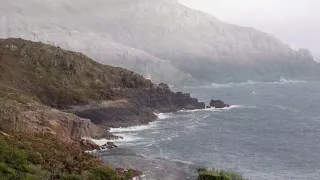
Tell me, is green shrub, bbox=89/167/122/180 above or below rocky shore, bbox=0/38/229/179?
below

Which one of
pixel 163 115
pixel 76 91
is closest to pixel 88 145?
pixel 76 91

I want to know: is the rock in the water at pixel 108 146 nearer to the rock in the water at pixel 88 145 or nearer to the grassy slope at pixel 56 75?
the rock in the water at pixel 88 145

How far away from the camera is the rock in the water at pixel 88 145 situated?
355ft

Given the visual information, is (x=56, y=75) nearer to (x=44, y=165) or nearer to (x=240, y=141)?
(x=240, y=141)

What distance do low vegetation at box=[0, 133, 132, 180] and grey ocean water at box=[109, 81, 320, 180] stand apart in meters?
40.1

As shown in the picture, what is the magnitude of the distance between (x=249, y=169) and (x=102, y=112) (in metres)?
65.3

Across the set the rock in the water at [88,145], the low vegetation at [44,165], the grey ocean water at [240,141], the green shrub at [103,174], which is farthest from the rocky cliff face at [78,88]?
the green shrub at [103,174]

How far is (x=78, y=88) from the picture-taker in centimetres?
15688

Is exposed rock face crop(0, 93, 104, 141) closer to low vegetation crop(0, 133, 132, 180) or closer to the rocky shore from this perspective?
the rocky shore

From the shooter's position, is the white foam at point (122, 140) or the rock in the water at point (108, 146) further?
the white foam at point (122, 140)

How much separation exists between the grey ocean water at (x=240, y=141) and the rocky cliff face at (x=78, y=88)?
908 cm

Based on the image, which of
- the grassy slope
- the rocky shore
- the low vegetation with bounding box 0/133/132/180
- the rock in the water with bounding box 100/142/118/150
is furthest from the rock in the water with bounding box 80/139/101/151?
the low vegetation with bounding box 0/133/132/180

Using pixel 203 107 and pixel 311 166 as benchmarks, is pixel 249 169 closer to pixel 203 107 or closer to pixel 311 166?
pixel 311 166

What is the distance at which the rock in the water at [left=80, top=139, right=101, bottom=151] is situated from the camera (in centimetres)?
10831
